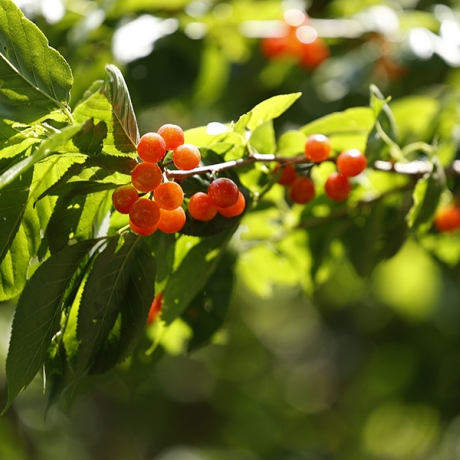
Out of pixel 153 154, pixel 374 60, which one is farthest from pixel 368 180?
pixel 374 60

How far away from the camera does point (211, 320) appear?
84.4 inches

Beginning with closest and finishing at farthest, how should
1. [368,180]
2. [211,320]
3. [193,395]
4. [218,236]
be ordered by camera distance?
[218,236] → [211,320] → [368,180] → [193,395]

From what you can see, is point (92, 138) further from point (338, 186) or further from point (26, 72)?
point (338, 186)

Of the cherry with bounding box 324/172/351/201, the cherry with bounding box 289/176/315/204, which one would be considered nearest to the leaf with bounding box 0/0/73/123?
the cherry with bounding box 289/176/315/204

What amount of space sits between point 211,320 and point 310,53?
2.21 metres

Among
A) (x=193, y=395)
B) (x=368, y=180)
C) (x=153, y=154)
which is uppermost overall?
(x=153, y=154)

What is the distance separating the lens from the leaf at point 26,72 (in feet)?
4.37

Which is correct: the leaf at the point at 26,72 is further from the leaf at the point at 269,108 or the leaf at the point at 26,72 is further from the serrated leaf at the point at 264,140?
the serrated leaf at the point at 264,140

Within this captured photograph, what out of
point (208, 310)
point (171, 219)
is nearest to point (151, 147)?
point (171, 219)

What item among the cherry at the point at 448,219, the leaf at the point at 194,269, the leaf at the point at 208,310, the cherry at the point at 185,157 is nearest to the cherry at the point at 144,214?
the cherry at the point at 185,157

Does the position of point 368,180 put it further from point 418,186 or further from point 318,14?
point 318,14

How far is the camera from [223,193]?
141 cm

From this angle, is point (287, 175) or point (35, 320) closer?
point (35, 320)

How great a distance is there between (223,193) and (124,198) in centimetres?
22
